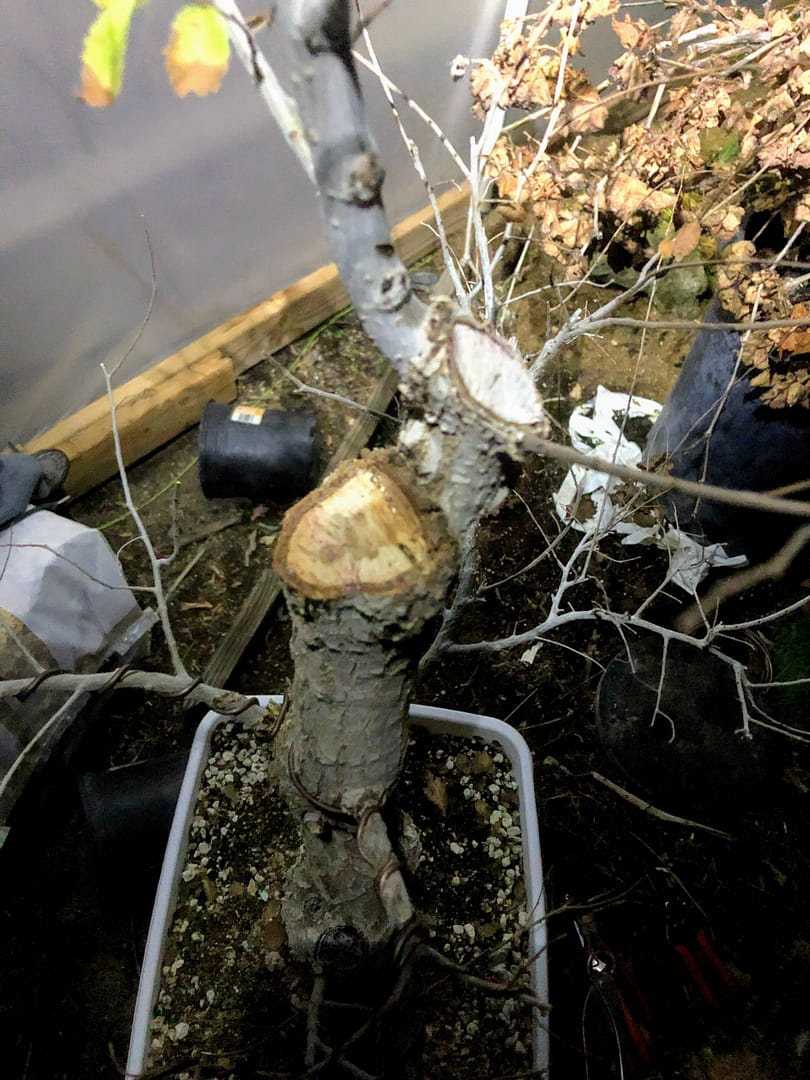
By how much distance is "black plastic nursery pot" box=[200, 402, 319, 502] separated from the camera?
6.45ft

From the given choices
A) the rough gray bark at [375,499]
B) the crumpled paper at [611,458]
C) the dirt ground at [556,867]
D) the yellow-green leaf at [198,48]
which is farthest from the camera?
the crumpled paper at [611,458]

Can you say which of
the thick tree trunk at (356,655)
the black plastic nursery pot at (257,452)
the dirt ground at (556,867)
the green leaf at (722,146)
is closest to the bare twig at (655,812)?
the dirt ground at (556,867)

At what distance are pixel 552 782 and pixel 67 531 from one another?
4.46ft

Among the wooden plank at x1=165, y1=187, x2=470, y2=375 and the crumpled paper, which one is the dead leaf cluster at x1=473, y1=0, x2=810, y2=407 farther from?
the wooden plank at x1=165, y1=187, x2=470, y2=375

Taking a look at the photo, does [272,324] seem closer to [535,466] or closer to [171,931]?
[535,466]

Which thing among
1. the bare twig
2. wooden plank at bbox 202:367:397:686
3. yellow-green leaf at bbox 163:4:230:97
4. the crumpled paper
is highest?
yellow-green leaf at bbox 163:4:230:97

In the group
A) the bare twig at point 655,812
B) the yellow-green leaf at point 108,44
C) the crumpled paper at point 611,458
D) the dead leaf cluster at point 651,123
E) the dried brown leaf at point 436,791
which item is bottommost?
the bare twig at point 655,812

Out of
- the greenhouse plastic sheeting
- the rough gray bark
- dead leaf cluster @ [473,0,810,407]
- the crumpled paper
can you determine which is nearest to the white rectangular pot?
the rough gray bark

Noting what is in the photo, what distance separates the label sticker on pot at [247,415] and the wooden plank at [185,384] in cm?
21

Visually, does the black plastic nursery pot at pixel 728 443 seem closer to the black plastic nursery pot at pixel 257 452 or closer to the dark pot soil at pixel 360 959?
the dark pot soil at pixel 360 959

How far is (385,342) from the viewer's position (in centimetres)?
59

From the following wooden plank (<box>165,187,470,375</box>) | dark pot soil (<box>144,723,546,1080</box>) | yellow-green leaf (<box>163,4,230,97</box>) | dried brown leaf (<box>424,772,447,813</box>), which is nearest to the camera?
yellow-green leaf (<box>163,4,230,97</box>)

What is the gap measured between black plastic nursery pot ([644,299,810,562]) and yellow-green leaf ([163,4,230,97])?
1331mm

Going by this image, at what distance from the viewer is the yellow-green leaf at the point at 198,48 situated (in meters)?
0.58
